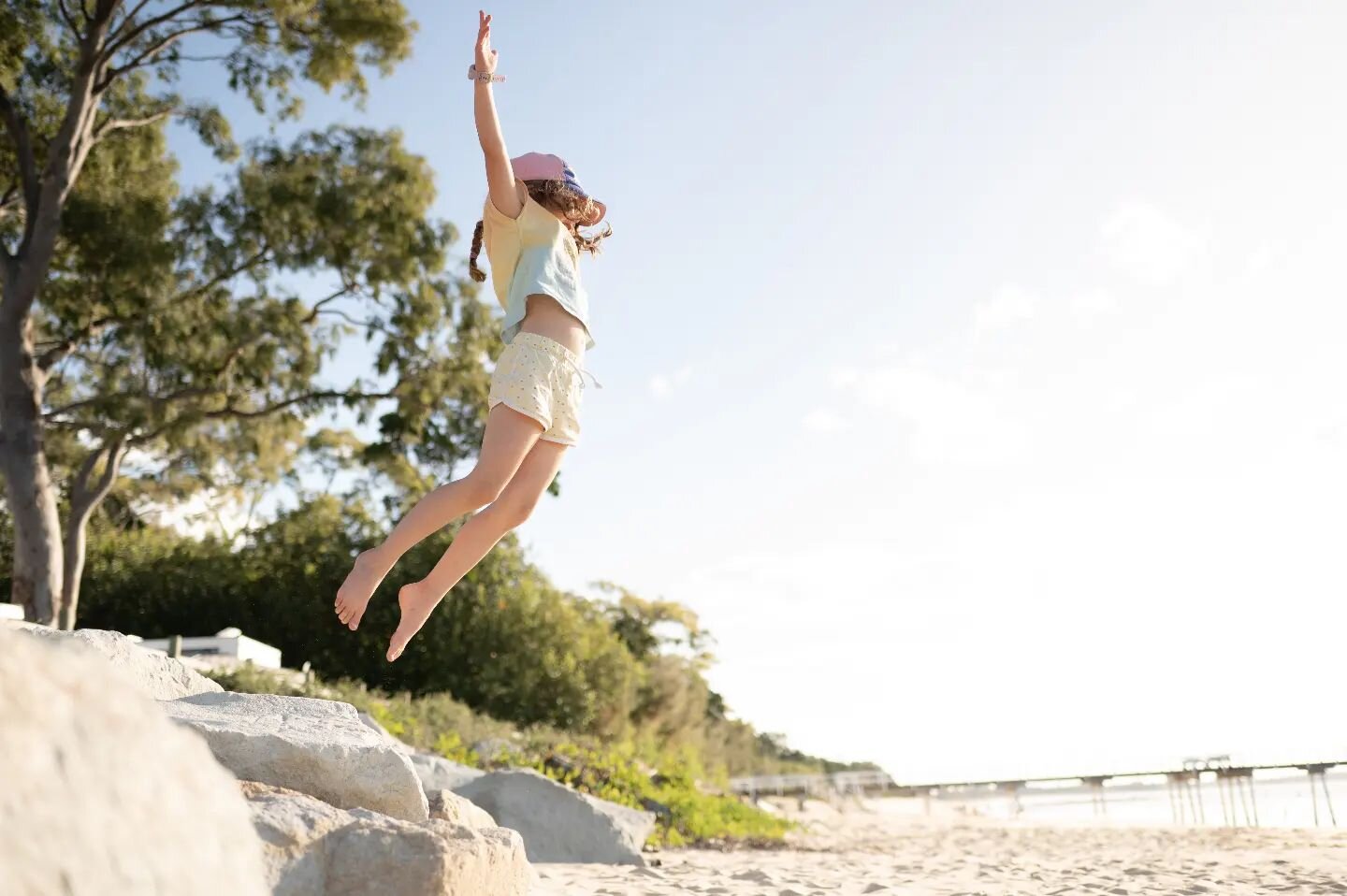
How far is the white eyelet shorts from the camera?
141 inches

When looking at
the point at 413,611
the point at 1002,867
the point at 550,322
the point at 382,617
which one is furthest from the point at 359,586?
the point at 382,617

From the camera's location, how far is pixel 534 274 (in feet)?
12.3

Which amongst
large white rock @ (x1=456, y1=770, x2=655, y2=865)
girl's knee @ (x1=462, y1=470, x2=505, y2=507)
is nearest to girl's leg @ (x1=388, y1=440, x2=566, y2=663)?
girl's knee @ (x1=462, y1=470, x2=505, y2=507)

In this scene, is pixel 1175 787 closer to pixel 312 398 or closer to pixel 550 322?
pixel 312 398

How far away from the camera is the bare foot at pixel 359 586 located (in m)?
3.61

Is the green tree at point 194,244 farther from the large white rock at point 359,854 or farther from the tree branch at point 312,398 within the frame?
the large white rock at point 359,854

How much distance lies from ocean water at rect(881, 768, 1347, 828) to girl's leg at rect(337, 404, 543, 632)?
10.4m

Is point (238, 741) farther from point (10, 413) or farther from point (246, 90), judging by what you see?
point (246, 90)

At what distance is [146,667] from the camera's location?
3904 millimetres

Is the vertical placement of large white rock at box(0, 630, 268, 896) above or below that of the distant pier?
below

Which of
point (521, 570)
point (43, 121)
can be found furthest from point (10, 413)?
point (521, 570)

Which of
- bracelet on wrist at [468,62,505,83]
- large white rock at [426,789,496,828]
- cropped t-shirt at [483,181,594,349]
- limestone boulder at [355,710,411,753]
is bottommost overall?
large white rock at [426,789,496,828]

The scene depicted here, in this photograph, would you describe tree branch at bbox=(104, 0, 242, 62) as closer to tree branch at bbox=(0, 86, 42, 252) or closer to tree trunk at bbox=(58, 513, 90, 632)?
tree branch at bbox=(0, 86, 42, 252)

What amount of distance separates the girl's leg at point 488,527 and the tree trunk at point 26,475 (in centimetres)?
898
